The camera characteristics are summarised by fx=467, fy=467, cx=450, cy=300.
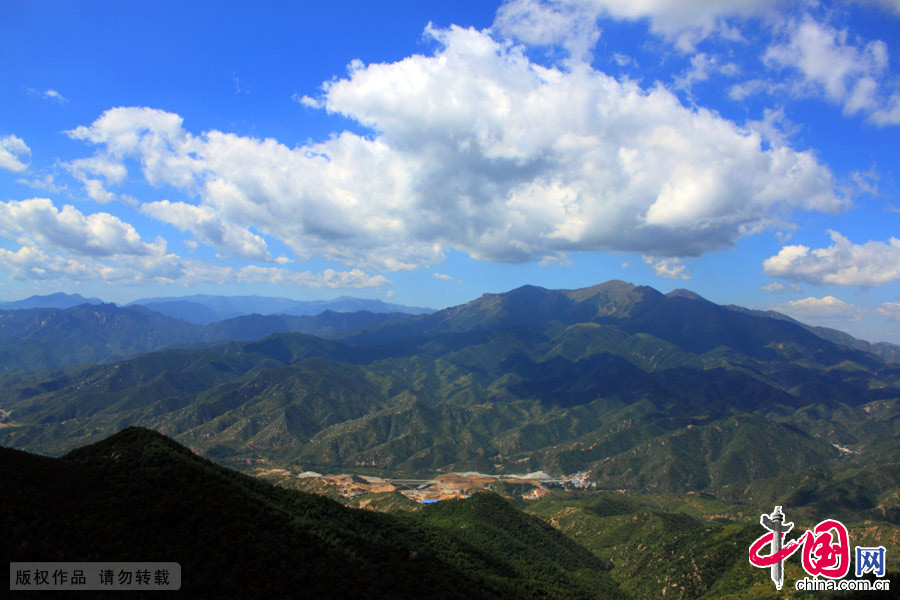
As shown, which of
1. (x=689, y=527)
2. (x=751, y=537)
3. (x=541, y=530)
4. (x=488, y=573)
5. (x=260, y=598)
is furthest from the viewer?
(x=689, y=527)

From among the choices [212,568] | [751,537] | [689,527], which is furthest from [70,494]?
[689,527]

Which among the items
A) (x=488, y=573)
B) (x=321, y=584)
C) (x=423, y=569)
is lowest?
(x=488, y=573)

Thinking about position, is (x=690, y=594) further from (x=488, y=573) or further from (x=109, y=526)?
(x=109, y=526)

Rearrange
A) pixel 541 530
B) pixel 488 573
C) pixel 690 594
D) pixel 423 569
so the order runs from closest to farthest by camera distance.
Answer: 1. pixel 423 569
2. pixel 488 573
3. pixel 690 594
4. pixel 541 530

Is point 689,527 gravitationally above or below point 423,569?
below

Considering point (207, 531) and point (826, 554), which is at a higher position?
point (207, 531)

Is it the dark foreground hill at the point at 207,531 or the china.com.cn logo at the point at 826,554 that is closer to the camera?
the dark foreground hill at the point at 207,531

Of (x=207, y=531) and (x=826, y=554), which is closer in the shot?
(x=207, y=531)

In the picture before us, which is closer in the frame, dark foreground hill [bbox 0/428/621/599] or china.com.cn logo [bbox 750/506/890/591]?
dark foreground hill [bbox 0/428/621/599]
